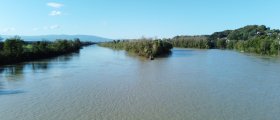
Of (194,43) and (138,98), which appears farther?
(194,43)

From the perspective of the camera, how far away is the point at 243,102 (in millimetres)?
12094

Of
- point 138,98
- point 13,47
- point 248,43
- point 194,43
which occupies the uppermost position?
point 13,47

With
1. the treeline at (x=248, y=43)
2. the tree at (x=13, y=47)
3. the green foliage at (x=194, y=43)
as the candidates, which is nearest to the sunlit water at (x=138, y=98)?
the tree at (x=13, y=47)

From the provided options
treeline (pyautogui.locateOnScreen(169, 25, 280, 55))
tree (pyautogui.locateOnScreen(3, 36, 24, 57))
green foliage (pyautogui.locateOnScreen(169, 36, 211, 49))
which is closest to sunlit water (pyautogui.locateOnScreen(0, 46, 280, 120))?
tree (pyautogui.locateOnScreen(3, 36, 24, 57))

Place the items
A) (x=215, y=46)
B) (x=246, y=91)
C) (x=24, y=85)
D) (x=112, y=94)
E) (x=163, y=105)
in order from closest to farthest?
(x=163, y=105), (x=112, y=94), (x=246, y=91), (x=24, y=85), (x=215, y=46)

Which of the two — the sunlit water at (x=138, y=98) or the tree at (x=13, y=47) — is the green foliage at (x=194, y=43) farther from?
the sunlit water at (x=138, y=98)

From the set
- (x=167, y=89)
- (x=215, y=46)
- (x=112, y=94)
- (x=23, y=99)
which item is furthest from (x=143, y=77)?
(x=215, y=46)

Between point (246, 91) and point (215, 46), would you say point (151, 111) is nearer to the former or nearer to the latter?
point (246, 91)

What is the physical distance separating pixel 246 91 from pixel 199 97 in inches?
118

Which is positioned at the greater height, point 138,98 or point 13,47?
point 13,47

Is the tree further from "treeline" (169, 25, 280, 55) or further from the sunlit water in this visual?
"treeline" (169, 25, 280, 55)

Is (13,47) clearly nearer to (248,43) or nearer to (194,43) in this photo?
(248,43)

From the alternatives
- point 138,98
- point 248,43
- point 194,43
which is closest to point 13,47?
point 138,98

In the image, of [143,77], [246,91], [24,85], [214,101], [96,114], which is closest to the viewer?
[96,114]
